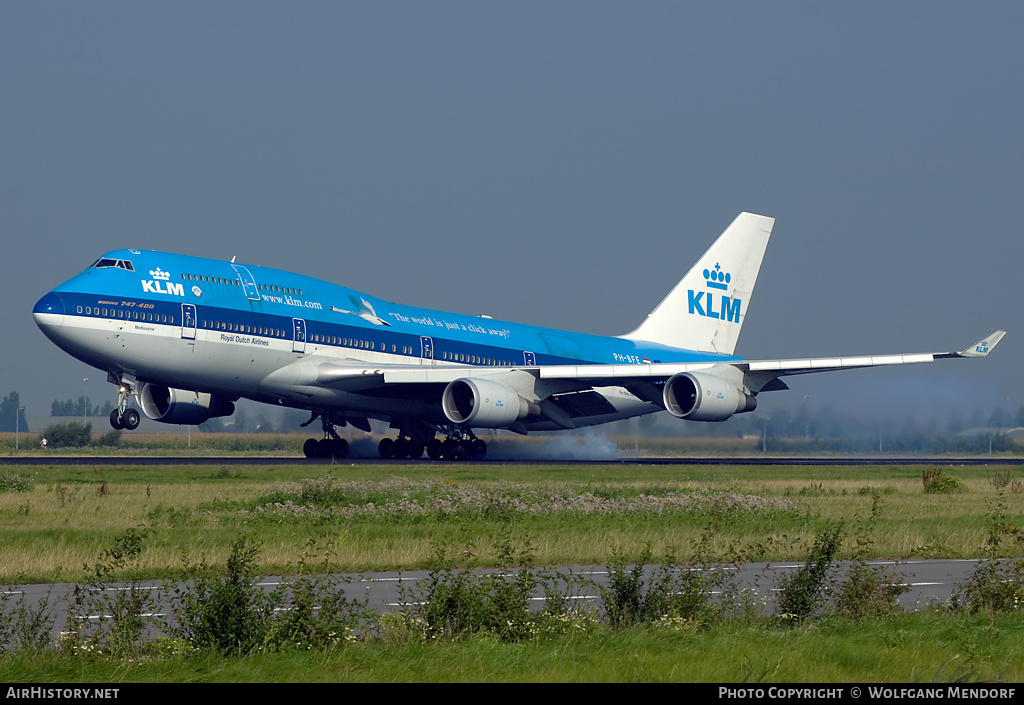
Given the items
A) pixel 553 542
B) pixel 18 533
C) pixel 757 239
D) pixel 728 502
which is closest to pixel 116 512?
pixel 18 533

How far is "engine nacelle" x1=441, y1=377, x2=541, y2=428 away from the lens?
41156 mm

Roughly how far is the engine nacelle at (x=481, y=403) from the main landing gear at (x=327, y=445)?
6028 mm

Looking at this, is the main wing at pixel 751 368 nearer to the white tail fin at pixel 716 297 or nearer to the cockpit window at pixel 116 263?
the white tail fin at pixel 716 297

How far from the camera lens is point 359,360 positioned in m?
42.4

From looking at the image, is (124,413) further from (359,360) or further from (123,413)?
(359,360)

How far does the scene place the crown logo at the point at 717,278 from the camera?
2162 inches

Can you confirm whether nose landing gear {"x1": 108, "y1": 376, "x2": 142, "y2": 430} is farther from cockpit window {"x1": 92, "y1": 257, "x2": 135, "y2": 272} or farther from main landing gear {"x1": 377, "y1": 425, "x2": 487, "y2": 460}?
main landing gear {"x1": 377, "y1": 425, "x2": 487, "y2": 460}

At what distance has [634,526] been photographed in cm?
2214

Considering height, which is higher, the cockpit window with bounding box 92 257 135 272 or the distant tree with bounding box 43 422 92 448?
the cockpit window with bounding box 92 257 135 272

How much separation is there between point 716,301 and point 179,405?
24556 mm

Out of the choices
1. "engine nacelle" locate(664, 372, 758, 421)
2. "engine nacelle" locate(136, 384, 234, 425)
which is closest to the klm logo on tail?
"engine nacelle" locate(664, 372, 758, 421)

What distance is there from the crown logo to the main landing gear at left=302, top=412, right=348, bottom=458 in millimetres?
18636

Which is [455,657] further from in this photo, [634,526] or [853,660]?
[634,526]

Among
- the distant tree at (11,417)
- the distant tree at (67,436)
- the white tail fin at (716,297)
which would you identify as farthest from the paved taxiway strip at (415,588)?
the distant tree at (11,417)
